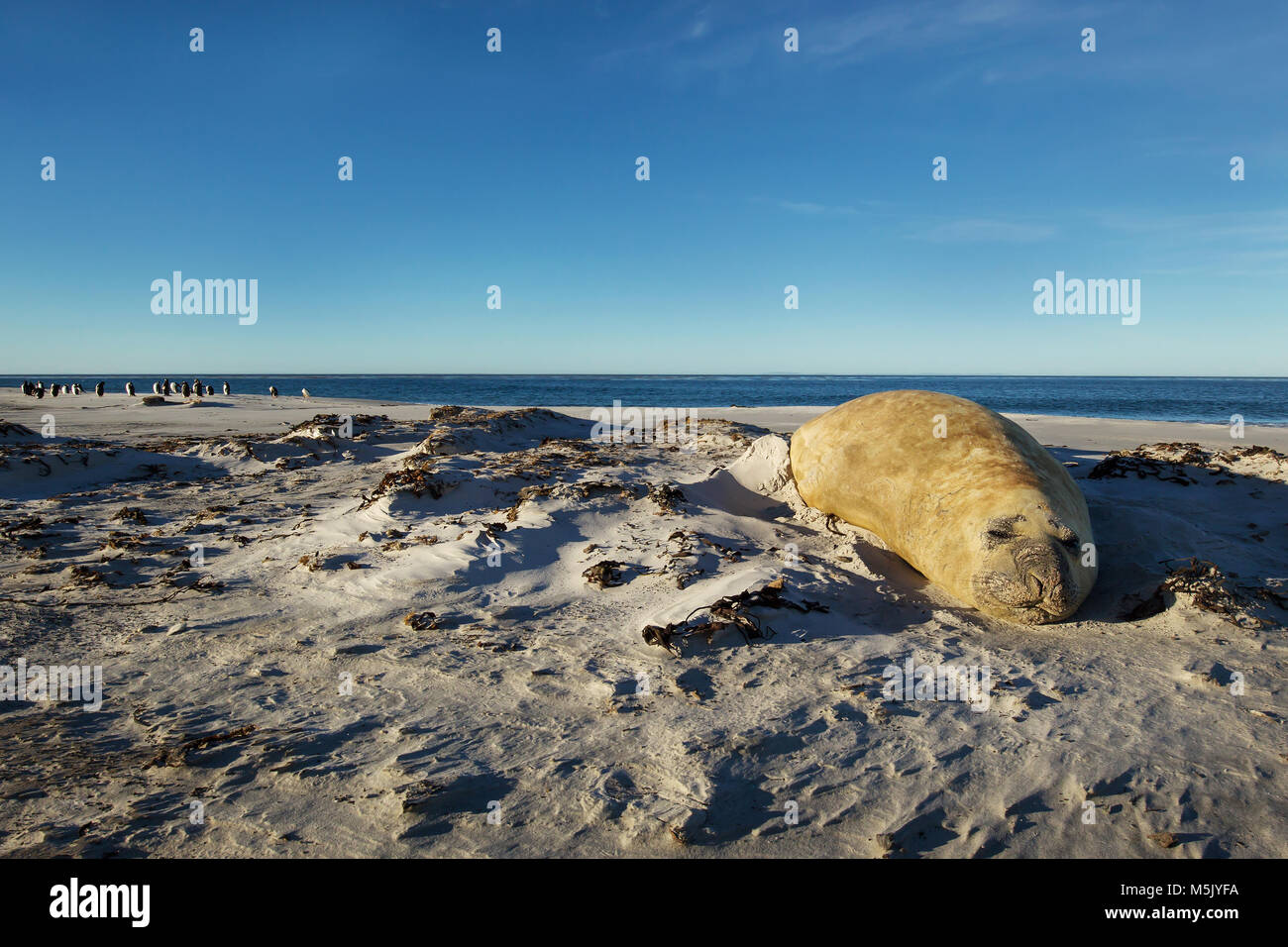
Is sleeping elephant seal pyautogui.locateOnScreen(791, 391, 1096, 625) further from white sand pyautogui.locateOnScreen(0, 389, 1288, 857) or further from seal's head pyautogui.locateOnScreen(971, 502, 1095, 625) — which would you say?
white sand pyautogui.locateOnScreen(0, 389, 1288, 857)

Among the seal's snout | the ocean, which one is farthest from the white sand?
the ocean

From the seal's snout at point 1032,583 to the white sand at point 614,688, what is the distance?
0.52 feet

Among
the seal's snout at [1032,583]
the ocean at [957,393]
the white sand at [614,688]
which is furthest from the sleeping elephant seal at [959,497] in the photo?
the ocean at [957,393]

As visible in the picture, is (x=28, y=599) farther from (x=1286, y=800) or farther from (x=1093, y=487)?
(x=1093, y=487)

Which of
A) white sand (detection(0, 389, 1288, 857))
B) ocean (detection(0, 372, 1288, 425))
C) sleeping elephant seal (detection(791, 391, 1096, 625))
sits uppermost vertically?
ocean (detection(0, 372, 1288, 425))

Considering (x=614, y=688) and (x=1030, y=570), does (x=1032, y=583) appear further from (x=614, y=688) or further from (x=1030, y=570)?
(x=614, y=688)

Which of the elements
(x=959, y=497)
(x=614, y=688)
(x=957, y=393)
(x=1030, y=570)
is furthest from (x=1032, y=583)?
(x=957, y=393)

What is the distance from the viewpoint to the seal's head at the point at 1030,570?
14.6ft

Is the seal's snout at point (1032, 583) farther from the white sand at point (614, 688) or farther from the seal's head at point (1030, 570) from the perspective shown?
the white sand at point (614, 688)

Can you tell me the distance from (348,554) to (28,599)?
233 cm

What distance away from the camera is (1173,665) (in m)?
3.97

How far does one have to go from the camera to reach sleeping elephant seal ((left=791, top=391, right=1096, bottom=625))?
4508mm

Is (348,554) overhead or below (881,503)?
below
